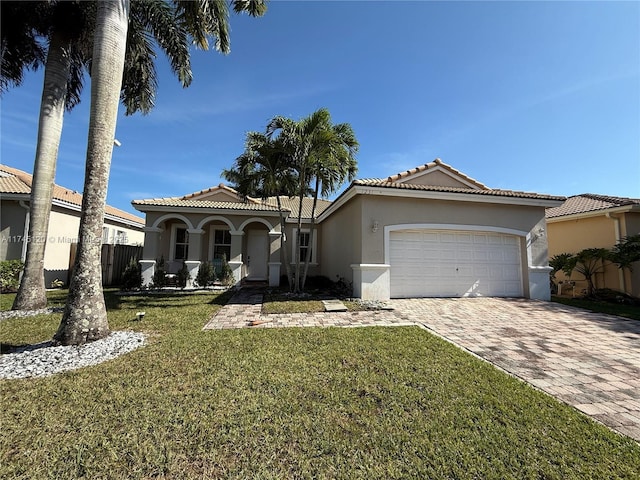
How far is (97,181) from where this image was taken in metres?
5.18

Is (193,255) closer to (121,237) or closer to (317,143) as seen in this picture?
(317,143)

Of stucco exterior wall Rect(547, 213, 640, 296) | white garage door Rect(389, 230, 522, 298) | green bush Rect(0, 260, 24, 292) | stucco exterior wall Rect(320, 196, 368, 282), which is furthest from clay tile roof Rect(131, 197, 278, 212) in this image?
stucco exterior wall Rect(547, 213, 640, 296)

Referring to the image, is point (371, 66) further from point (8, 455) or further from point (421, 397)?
point (8, 455)

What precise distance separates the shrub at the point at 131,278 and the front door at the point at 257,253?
18.3ft

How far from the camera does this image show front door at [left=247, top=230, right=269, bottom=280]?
16.1 m

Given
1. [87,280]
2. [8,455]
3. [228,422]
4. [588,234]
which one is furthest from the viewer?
[588,234]

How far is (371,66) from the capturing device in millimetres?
10148

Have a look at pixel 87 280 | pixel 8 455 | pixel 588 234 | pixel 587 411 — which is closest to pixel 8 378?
pixel 87 280

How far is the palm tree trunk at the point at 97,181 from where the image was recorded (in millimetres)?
4945

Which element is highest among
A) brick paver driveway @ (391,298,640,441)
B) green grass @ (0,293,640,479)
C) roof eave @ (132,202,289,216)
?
roof eave @ (132,202,289,216)

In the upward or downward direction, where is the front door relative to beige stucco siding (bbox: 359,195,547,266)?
downward

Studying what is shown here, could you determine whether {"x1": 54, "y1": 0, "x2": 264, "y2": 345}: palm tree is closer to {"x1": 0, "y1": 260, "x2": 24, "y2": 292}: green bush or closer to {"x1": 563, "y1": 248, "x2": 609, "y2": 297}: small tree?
{"x1": 0, "y1": 260, "x2": 24, "y2": 292}: green bush

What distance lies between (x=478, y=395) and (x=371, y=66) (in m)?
10.9

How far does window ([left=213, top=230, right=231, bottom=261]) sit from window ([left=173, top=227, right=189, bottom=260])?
1.52m
